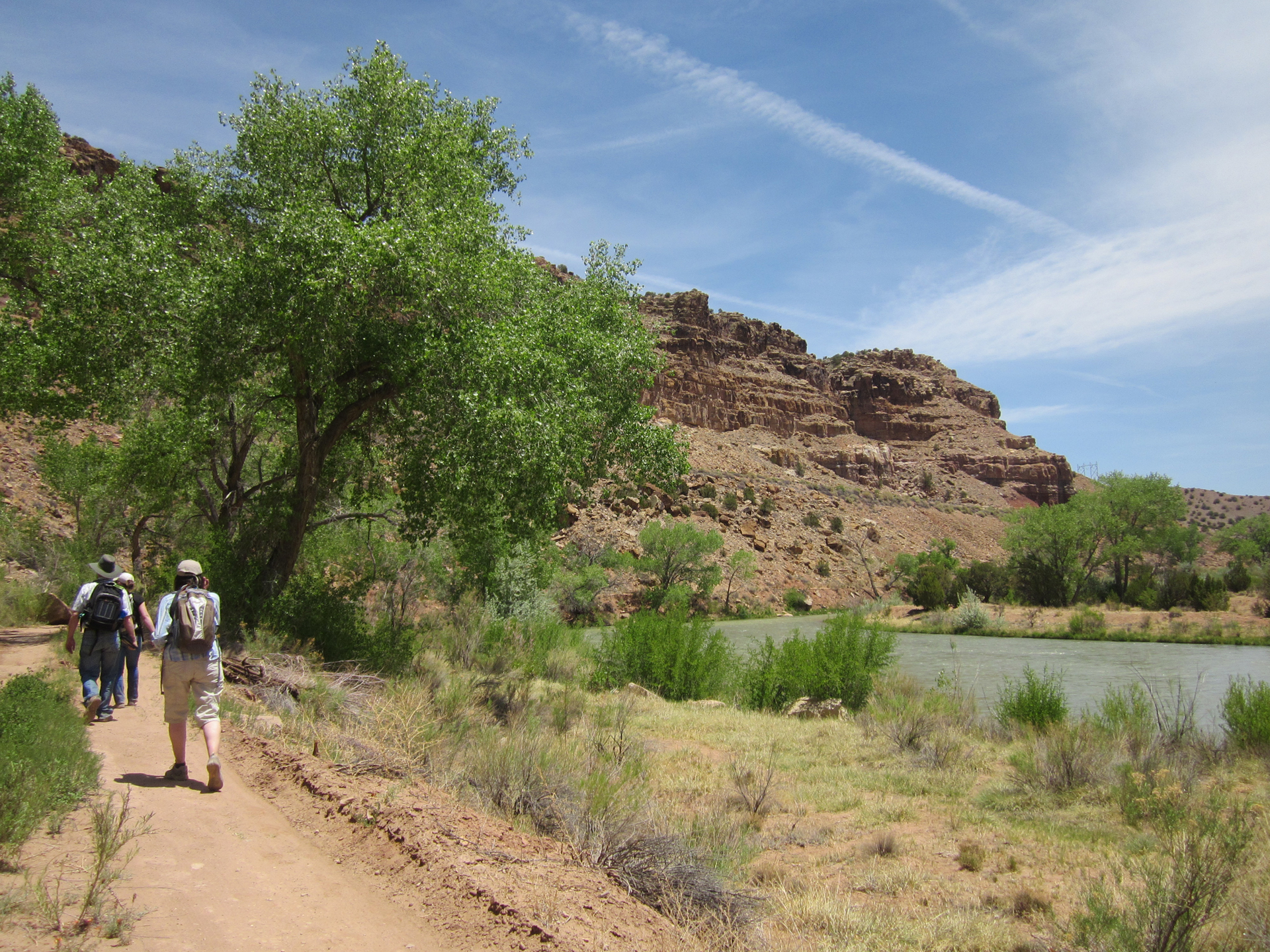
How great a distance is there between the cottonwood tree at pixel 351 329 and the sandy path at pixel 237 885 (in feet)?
15.3

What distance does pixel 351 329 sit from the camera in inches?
392

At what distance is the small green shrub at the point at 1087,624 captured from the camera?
34000 mm

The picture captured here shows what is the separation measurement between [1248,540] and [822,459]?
4336cm

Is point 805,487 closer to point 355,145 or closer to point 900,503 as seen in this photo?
point 900,503

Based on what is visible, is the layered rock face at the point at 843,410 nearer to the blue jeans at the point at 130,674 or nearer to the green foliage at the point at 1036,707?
the green foliage at the point at 1036,707

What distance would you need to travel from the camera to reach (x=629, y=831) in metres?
5.08

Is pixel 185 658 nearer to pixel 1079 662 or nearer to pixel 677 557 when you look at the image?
pixel 1079 662

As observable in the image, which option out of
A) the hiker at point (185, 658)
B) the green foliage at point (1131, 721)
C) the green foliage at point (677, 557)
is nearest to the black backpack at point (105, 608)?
the hiker at point (185, 658)

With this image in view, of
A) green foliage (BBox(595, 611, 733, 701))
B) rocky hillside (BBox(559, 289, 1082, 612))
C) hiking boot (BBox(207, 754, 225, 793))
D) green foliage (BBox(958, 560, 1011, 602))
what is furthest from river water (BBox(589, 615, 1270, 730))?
rocky hillside (BBox(559, 289, 1082, 612))

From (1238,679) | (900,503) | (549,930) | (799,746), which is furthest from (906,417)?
(549,930)

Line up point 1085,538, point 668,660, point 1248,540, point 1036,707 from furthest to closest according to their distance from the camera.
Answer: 1. point 1248,540
2. point 1085,538
3. point 668,660
4. point 1036,707

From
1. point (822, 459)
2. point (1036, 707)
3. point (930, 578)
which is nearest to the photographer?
point (1036, 707)

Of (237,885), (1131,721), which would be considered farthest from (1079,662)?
(237,885)

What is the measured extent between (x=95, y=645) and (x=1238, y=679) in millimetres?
23963
